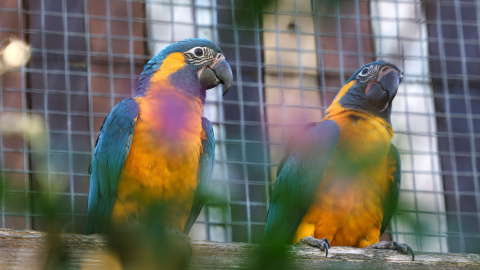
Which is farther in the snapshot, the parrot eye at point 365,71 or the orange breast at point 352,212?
the parrot eye at point 365,71

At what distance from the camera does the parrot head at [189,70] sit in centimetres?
256

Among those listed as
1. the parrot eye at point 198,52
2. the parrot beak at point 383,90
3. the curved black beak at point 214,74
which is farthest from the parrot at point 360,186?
the parrot eye at point 198,52

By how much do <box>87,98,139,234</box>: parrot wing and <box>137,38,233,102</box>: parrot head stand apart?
0.19 meters

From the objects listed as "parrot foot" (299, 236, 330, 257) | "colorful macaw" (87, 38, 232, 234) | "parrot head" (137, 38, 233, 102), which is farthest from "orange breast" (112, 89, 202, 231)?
"parrot foot" (299, 236, 330, 257)

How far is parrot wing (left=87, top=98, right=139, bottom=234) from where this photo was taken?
2.32 m

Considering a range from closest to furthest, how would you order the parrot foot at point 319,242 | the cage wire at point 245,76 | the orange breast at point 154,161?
the parrot foot at point 319,242 < the orange breast at point 154,161 < the cage wire at point 245,76

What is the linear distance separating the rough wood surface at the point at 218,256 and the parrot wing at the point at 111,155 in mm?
780

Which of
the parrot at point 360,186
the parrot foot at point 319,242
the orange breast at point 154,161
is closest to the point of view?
the parrot foot at point 319,242

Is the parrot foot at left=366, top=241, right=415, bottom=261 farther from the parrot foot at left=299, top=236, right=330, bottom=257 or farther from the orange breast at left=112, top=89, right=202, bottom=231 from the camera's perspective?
the orange breast at left=112, top=89, right=202, bottom=231

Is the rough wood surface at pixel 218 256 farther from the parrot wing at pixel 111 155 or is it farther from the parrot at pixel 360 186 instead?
the parrot wing at pixel 111 155

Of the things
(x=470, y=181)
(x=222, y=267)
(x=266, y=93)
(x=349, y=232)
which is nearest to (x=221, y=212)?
(x=222, y=267)

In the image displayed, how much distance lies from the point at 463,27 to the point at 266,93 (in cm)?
119

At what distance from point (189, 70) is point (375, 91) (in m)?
0.69

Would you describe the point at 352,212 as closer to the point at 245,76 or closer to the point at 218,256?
the point at 245,76
